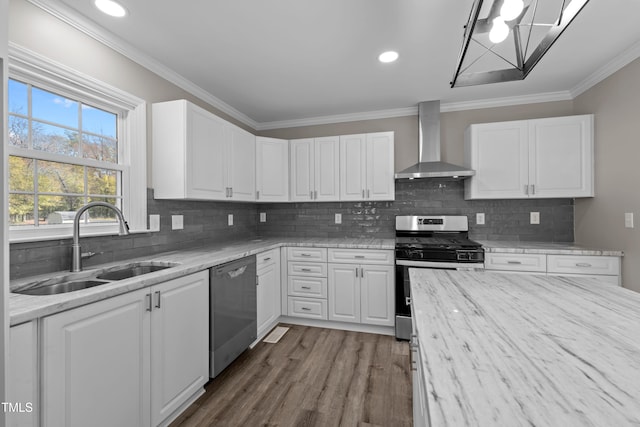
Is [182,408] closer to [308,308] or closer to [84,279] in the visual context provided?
[84,279]

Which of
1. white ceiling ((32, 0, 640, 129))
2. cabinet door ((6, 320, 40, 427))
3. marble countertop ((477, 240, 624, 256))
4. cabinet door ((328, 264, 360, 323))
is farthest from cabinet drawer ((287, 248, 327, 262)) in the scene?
cabinet door ((6, 320, 40, 427))

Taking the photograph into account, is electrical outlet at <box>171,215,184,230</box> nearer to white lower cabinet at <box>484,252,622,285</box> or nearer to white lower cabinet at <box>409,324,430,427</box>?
white lower cabinet at <box>409,324,430,427</box>

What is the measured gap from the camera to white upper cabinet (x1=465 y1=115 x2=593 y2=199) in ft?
9.11

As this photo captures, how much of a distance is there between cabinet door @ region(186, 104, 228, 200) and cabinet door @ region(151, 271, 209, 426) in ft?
2.77

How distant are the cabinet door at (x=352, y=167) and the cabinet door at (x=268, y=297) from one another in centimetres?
120

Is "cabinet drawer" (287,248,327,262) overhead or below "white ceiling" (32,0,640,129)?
below

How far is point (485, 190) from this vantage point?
3.03 metres

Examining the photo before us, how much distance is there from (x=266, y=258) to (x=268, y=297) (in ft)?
1.34

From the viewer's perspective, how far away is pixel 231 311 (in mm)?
2213

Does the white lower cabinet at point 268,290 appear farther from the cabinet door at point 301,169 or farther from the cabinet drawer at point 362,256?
the cabinet door at point 301,169

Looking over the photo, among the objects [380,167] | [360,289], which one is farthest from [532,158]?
[360,289]

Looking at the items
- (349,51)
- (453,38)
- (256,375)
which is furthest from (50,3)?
(256,375)

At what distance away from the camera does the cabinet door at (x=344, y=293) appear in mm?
3006

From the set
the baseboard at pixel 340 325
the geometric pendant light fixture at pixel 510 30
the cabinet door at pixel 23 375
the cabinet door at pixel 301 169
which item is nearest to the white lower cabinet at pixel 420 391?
the geometric pendant light fixture at pixel 510 30
